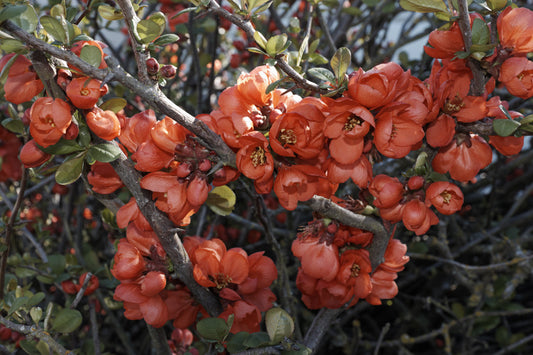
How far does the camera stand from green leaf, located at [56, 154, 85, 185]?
67cm

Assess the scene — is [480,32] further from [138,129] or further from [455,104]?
[138,129]

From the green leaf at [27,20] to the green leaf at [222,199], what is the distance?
37 cm

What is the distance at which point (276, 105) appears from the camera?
0.67 metres

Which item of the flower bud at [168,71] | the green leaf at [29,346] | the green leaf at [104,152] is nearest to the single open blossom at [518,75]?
the flower bud at [168,71]

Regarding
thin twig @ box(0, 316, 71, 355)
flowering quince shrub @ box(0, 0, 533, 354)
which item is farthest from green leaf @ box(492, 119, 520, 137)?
thin twig @ box(0, 316, 71, 355)

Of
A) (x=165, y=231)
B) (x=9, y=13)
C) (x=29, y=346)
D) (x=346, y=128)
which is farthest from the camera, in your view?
(x=29, y=346)

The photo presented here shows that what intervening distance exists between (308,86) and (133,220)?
0.37 meters

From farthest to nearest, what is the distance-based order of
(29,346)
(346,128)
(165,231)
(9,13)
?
(29,346), (165,231), (346,128), (9,13)

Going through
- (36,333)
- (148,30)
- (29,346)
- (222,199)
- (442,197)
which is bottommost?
(29,346)

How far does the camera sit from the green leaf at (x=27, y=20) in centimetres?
57

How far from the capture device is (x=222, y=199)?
807 mm

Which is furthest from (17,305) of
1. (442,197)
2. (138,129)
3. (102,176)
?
(442,197)

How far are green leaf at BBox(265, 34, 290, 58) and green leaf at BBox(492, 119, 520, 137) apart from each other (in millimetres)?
299

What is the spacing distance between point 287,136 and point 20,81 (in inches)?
14.9
